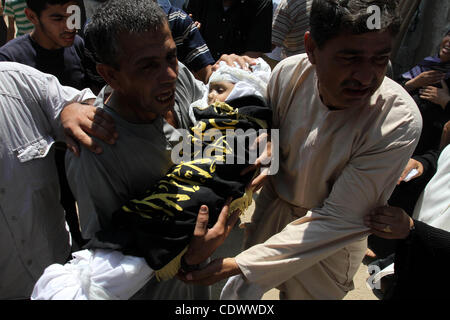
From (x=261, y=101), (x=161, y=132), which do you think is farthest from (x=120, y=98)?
(x=261, y=101)

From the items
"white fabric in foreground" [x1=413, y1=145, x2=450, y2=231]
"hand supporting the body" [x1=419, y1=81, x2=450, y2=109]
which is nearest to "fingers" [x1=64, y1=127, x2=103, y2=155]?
"white fabric in foreground" [x1=413, y1=145, x2=450, y2=231]

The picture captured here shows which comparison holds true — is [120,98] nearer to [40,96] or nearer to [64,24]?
[40,96]

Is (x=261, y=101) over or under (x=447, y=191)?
over

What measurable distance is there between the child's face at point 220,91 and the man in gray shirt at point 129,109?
12.1 inches

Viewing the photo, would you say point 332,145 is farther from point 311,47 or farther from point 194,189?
point 194,189

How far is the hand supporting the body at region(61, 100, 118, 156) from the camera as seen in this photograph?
1.51 m

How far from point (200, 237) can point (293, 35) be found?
3.20 meters

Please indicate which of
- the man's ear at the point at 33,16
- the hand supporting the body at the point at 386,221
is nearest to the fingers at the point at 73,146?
the hand supporting the body at the point at 386,221

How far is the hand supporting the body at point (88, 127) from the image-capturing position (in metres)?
1.51

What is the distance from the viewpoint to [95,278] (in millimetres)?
1340

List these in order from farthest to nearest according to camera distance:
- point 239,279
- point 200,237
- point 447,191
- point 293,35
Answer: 1. point 293,35
2. point 447,191
3. point 239,279
4. point 200,237

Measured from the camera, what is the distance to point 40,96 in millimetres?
1838

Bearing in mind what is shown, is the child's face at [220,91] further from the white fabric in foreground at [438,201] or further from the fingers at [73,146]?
the white fabric in foreground at [438,201]

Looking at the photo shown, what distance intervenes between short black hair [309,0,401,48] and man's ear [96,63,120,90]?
0.91 m
